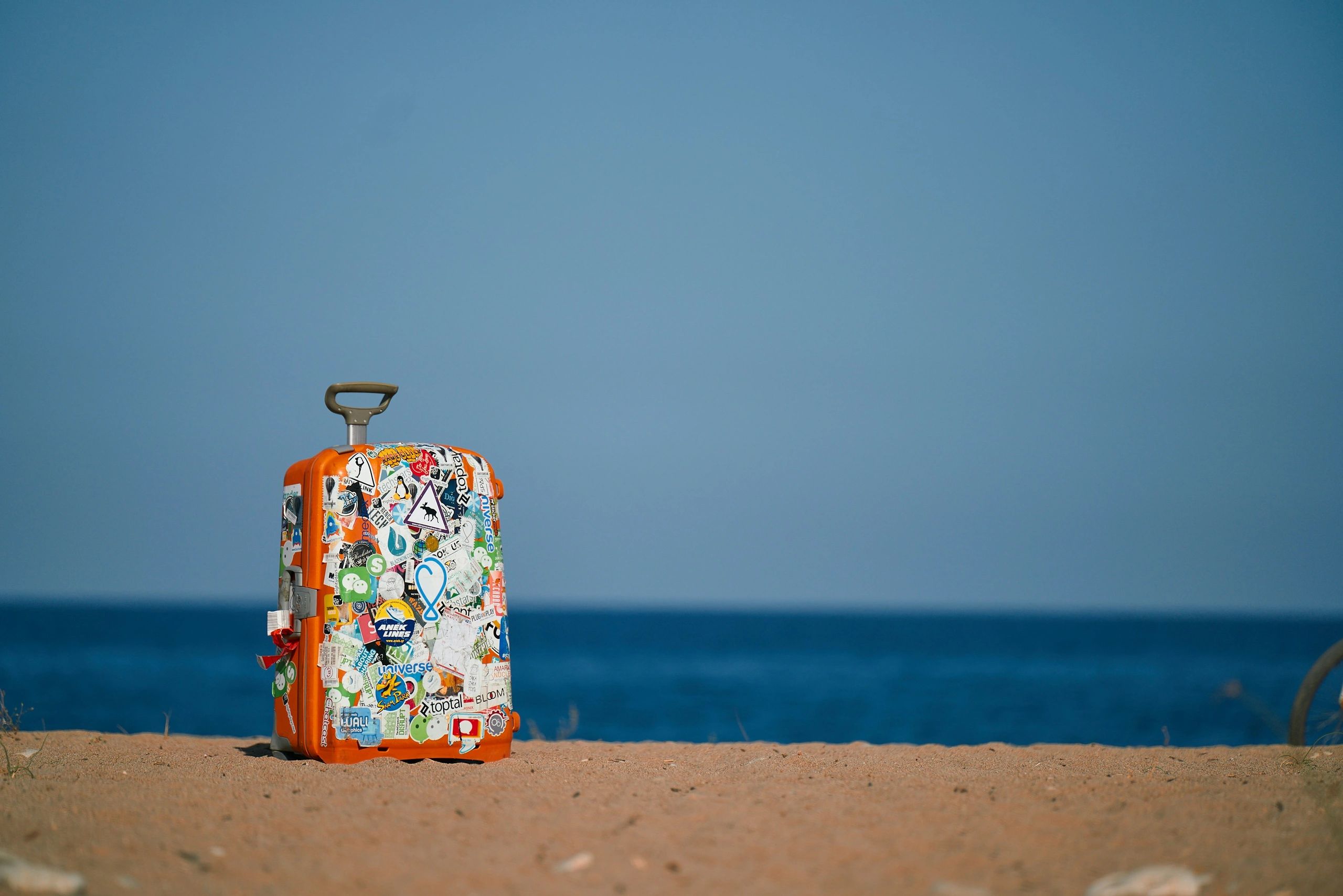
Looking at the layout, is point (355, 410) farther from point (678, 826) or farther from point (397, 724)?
point (678, 826)

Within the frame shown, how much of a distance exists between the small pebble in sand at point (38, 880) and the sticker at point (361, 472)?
233cm

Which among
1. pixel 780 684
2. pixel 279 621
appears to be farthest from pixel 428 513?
pixel 780 684

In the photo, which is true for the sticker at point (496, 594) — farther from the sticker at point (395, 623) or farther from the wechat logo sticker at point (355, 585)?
the wechat logo sticker at point (355, 585)

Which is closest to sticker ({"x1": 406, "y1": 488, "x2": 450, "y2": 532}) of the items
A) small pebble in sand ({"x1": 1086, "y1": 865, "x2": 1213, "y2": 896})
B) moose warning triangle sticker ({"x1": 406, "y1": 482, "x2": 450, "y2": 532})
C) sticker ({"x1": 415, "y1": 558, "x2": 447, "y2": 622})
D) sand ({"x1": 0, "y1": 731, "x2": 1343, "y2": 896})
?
moose warning triangle sticker ({"x1": 406, "y1": 482, "x2": 450, "y2": 532})

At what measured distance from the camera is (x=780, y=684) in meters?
36.7

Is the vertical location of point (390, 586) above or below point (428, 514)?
below

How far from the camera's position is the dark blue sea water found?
2286 centimetres

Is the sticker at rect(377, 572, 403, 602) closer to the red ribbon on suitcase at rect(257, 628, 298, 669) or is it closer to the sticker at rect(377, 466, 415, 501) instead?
the sticker at rect(377, 466, 415, 501)

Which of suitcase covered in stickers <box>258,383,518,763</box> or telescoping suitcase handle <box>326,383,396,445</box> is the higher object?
telescoping suitcase handle <box>326,383,396,445</box>

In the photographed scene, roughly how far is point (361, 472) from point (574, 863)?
8.37ft

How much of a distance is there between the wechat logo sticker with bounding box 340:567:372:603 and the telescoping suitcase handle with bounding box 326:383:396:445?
0.71 meters

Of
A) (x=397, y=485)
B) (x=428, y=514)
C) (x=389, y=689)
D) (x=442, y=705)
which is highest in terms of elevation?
(x=397, y=485)

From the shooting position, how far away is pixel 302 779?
4.23 metres

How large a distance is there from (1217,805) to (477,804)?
8.83 feet
